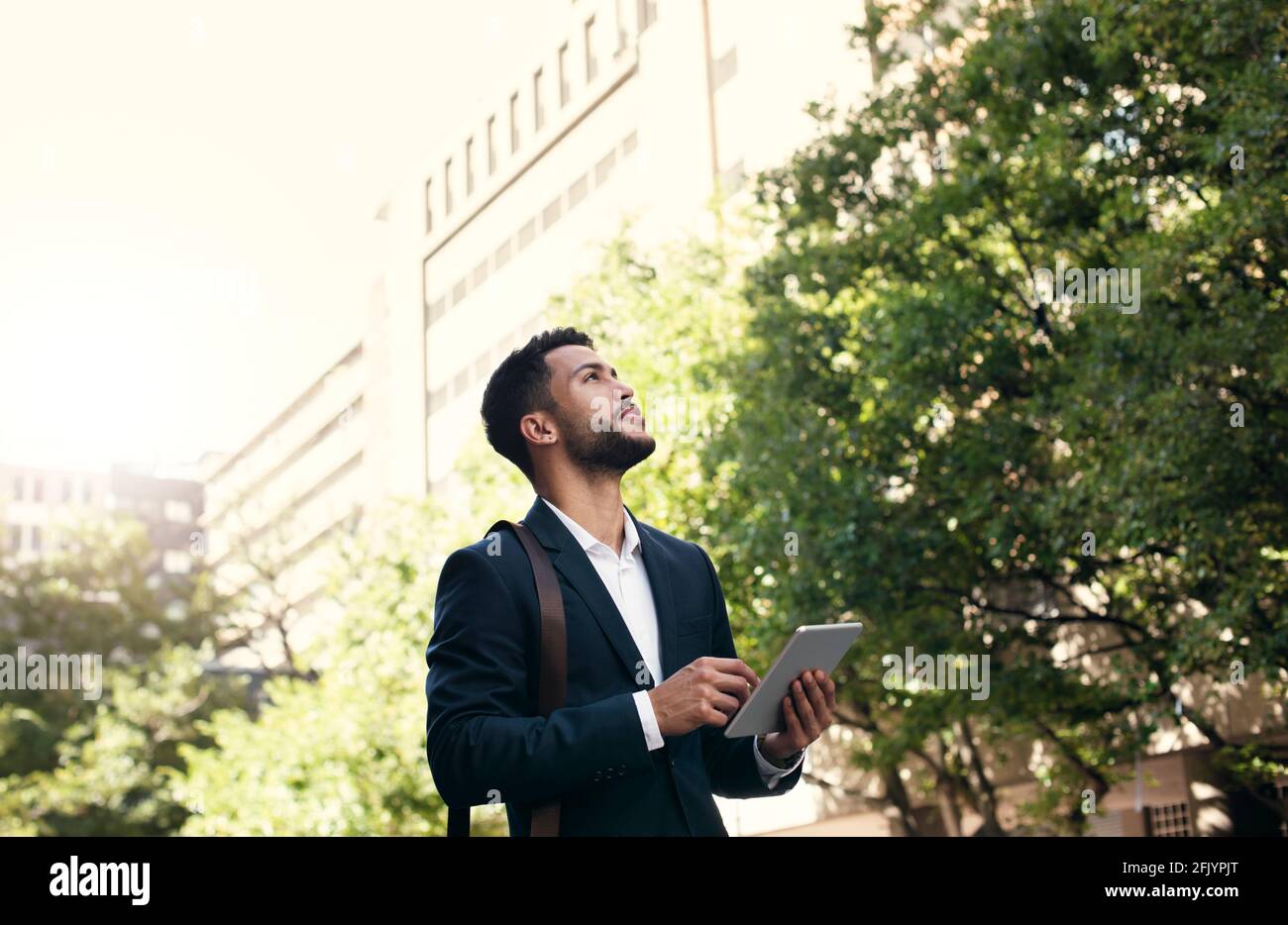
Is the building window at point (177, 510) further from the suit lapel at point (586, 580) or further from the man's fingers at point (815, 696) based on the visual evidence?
the man's fingers at point (815, 696)

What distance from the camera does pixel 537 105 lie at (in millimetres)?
46125

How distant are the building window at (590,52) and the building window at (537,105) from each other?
3.16 m

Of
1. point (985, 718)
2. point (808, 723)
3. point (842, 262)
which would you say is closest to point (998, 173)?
point (842, 262)

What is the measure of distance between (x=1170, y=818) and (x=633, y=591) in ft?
63.4

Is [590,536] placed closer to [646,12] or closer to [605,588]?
[605,588]

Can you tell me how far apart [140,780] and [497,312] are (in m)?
18.4

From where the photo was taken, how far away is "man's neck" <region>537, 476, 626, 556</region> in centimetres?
311

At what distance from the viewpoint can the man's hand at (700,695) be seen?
2564 mm

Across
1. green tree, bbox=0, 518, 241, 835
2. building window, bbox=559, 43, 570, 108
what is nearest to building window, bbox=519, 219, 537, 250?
building window, bbox=559, 43, 570, 108

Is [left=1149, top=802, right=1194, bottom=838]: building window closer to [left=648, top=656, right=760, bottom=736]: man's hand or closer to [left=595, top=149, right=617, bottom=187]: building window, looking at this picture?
[left=648, top=656, right=760, bottom=736]: man's hand

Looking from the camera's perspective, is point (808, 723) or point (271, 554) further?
point (271, 554)

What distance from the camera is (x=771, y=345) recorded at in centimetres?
1722

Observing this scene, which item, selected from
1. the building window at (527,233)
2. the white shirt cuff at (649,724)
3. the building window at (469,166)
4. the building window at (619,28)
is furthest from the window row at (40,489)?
the white shirt cuff at (649,724)
